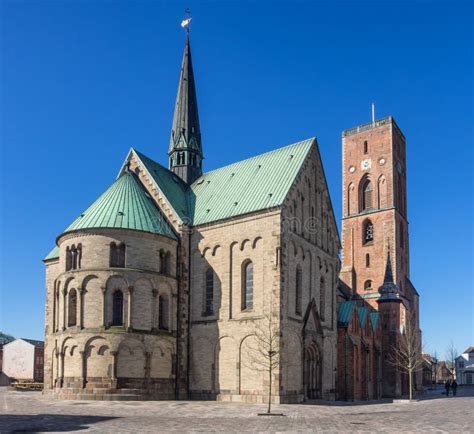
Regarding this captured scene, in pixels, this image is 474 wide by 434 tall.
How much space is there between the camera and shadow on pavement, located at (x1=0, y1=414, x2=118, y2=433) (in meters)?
23.3

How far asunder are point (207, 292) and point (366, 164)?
1596 inches

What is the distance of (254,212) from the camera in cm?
4581

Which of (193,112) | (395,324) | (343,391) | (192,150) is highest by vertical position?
(193,112)

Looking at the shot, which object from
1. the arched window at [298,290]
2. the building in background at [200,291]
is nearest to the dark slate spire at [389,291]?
the building in background at [200,291]

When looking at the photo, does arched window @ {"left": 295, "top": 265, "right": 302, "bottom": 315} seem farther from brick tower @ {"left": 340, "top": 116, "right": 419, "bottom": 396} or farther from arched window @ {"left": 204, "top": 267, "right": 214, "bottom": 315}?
brick tower @ {"left": 340, "top": 116, "right": 419, "bottom": 396}

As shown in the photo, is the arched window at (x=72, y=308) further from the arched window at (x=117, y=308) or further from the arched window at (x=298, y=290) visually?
the arched window at (x=298, y=290)

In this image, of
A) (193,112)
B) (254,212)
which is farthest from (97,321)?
(193,112)

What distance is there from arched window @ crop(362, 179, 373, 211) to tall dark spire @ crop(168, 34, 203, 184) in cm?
2806

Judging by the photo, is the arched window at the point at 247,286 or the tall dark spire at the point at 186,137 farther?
the tall dark spire at the point at 186,137

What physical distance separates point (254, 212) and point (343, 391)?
1927 centimetres

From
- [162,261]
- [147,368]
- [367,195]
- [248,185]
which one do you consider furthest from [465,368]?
[147,368]

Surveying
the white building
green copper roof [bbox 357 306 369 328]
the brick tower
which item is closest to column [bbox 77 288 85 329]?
green copper roof [bbox 357 306 369 328]

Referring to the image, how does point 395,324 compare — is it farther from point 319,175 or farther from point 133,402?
point 133,402

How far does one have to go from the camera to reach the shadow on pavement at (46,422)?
23334mm
